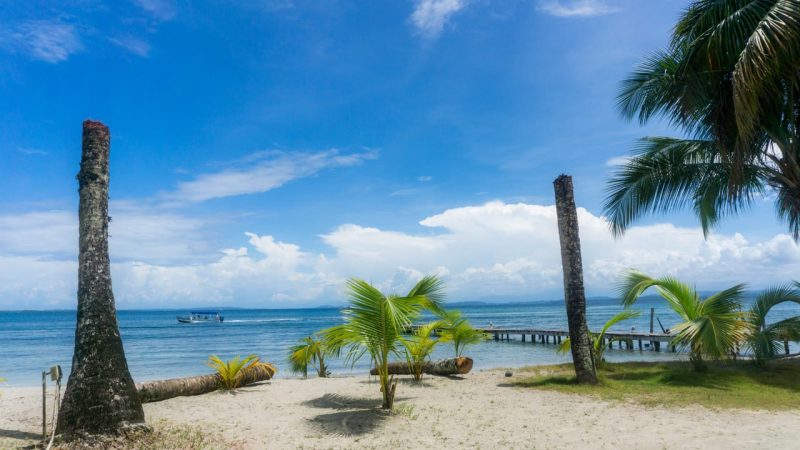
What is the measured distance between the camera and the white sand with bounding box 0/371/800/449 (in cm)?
663

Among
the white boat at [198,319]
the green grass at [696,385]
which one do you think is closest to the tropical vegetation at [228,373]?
the green grass at [696,385]

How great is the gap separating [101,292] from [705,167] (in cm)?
1208

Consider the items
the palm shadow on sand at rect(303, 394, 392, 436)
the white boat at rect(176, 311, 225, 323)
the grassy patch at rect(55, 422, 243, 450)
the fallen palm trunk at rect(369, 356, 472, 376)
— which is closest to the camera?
the grassy patch at rect(55, 422, 243, 450)

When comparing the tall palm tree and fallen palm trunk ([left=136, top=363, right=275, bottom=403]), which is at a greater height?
the tall palm tree

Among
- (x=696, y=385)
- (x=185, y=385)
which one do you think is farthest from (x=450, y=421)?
(x=696, y=385)

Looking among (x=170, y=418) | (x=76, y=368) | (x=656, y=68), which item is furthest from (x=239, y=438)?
(x=656, y=68)

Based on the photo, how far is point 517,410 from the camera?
8.61m

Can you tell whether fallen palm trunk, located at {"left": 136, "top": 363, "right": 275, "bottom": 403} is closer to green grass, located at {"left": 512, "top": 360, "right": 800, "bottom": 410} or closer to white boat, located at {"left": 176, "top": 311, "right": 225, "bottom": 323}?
green grass, located at {"left": 512, "top": 360, "right": 800, "bottom": 410}

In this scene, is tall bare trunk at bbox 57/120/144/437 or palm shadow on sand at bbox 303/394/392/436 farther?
palm shadow on sand at bbox 303/394/392/436

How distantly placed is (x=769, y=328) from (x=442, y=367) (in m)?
7.72

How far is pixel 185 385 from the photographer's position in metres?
9.80

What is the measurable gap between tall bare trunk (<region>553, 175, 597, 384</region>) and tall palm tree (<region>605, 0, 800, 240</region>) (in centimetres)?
212

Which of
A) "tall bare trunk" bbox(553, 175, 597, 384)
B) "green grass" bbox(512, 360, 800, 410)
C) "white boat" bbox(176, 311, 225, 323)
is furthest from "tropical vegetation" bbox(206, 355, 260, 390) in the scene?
"white boat" bbox(176, 311, 225, 323)

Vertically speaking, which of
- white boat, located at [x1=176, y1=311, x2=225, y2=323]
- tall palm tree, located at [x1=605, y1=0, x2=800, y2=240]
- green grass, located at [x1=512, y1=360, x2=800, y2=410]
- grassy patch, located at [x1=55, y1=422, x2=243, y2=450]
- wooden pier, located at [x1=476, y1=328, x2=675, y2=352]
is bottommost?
white boat, located at [x1=176, y1=311, x2=225, y2=323]
